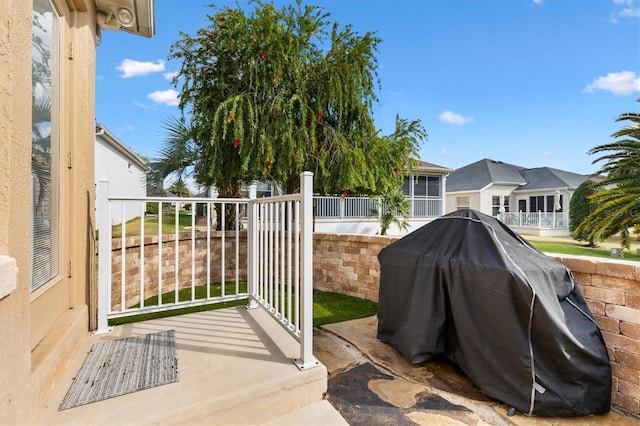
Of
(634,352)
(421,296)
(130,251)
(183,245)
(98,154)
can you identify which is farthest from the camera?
(98,154)

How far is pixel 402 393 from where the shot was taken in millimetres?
2219

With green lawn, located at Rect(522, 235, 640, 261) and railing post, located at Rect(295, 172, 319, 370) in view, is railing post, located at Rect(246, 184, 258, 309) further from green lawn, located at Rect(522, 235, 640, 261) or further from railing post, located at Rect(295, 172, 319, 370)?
green lawn, located at Rect(522, 235, 640, 261)

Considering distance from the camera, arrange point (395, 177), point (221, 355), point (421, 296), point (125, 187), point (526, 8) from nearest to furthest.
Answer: point (221, 355) → point (421, 296) → point (395, 177) → point (526, 8) → point (125, 187)

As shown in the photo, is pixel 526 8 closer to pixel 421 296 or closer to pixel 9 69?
pixel 421 296

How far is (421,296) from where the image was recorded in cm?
256

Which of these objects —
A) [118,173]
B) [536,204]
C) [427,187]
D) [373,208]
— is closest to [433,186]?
[427,187]

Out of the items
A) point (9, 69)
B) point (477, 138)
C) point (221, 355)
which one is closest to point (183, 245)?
point (221, 355)

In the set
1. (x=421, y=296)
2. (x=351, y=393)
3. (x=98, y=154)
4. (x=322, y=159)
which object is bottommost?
(x=351, y=393)

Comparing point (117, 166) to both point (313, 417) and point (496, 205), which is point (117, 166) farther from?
point (496, 205)

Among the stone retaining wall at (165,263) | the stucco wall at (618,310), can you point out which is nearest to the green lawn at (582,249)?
the stucco wall at (618,310)

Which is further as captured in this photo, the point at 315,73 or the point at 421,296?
the point at 315,73

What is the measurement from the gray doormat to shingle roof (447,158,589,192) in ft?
69.1

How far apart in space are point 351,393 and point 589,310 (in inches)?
68.6

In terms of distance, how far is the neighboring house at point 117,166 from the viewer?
374 inches
